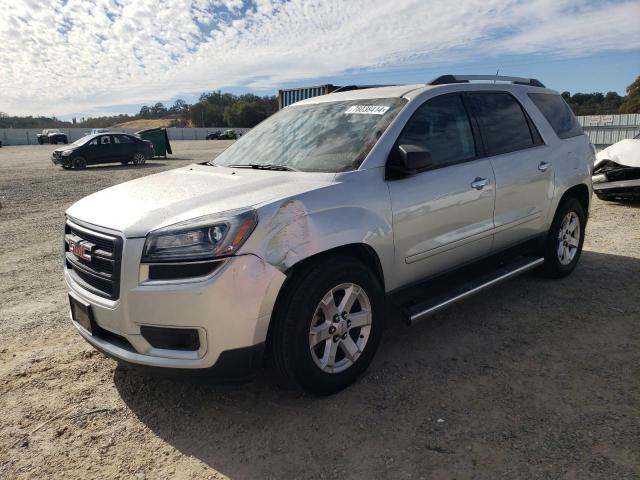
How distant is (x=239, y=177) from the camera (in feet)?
10.8

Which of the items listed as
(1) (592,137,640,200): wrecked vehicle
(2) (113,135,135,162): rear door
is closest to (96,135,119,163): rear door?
(2) (113,135,135,162): rear door

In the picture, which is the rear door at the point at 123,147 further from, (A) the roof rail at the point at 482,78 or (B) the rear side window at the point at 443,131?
(B) the rear side window at the point at 443,131

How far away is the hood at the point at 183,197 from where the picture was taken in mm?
2691

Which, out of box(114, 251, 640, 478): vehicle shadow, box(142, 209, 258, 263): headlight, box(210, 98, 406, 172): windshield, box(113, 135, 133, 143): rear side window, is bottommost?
box(114, 251, 640, 478): vehicle shadow

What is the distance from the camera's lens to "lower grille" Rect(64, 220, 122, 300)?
2674mm

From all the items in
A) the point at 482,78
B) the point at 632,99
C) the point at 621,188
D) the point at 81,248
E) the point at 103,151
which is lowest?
the point at 621,188

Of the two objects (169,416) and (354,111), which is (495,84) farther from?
(169,416)

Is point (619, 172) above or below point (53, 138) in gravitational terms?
below

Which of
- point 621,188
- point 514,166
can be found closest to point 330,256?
point 514,166

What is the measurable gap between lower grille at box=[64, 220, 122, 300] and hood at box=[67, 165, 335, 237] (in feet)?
0.27

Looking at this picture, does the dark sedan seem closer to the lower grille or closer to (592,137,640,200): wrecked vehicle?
(592,137,640,200): wrecked vehicle

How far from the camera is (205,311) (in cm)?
252

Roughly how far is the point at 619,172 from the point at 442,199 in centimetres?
750

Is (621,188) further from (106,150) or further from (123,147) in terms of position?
(106,150)
